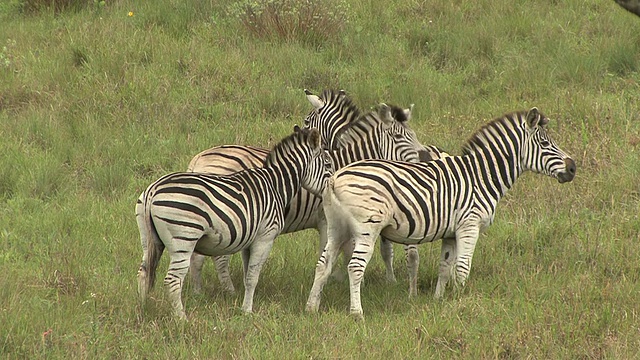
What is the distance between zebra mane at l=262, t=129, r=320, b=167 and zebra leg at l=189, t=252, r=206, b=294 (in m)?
0.94

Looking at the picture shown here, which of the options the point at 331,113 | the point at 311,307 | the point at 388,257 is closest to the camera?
the point at 311,307

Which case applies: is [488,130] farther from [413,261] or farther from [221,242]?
[221,242]

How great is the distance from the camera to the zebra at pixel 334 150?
26.5ft

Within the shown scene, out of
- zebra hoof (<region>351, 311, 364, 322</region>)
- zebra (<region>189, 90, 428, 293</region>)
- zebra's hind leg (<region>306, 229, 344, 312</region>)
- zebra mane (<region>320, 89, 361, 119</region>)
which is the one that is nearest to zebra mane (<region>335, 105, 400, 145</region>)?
zebra (<region>189, 90, 428, 293</region>)

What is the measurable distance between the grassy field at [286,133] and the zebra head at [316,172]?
828 millimetres

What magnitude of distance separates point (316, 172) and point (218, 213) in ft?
3.95

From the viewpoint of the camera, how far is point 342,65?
43.8ft

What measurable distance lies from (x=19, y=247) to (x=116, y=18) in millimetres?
6264

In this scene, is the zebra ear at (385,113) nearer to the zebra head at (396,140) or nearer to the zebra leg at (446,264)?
the zebra head at (396,140)

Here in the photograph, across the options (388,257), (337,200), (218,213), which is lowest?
(388,257)

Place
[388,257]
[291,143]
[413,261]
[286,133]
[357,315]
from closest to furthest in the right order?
[357,315] → [291,143] → [413,261] → [388,257] → [286,133]

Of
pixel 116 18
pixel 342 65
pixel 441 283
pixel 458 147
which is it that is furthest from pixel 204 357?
pixel 116 18

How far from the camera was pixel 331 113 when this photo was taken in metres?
9.95

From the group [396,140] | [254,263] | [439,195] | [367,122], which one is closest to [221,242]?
[254,263]
